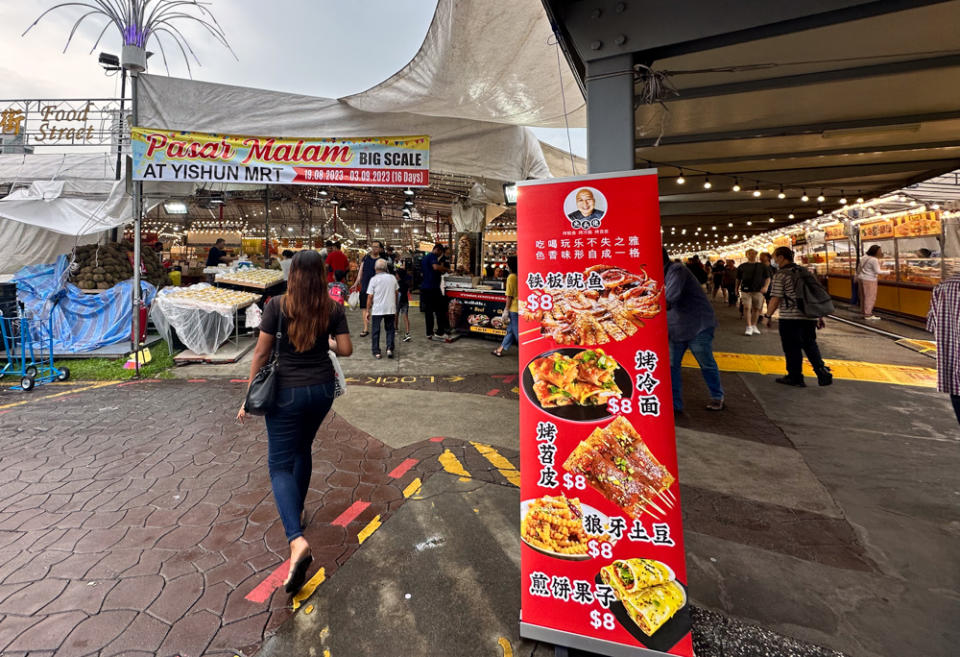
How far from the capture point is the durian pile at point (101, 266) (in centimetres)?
805

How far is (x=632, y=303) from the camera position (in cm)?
191

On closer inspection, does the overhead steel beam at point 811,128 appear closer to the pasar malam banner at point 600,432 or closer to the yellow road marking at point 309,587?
the pasar malam banner at point 600,432

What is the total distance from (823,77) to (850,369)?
4938 millimetres

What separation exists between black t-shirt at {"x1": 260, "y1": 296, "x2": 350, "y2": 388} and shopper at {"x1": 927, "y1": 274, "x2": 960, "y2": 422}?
421cm

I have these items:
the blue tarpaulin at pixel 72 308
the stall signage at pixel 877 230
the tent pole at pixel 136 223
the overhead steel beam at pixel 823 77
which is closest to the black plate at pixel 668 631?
the overhead steel beam at pixel 823 77

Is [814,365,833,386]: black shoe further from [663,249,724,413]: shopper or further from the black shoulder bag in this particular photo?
the black shoulder bag

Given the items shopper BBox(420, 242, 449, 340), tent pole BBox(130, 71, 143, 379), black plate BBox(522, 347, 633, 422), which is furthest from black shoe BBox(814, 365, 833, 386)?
tent pole BBox(130, 71, 143, 379)

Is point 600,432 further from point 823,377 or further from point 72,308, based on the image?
point 72,308

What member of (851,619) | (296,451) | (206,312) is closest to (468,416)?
(296,451)

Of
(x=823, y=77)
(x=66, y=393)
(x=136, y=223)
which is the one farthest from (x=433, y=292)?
(x=823, y=77)

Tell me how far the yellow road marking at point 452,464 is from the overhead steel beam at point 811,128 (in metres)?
5.68

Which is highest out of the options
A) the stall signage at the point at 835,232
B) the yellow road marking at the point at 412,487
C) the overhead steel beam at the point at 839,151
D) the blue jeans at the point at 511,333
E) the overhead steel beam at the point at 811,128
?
the stall signage at the point at 835,232

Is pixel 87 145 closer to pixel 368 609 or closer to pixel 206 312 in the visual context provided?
pixel 206 312

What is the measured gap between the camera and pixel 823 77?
14.5 feet
